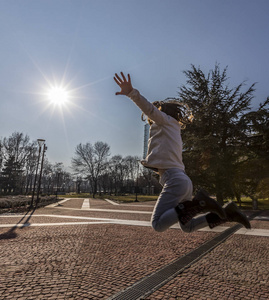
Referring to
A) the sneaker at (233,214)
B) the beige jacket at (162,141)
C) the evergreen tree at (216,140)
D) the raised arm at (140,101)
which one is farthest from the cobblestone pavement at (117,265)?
the evergreen tree at (216,140)

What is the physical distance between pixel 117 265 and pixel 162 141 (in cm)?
304

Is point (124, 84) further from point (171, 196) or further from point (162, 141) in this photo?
point (171, 196)

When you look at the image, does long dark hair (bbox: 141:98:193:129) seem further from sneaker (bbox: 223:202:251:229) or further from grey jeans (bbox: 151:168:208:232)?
sneaker (bbox: 223:202:251:229)

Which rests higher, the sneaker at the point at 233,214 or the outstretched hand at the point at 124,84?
the outstretched hand at the point at 124,84

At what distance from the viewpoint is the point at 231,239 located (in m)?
6.92

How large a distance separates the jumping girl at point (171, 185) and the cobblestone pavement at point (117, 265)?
143cm

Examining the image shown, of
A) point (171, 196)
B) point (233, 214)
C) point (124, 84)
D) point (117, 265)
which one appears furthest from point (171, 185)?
point (117, 265)

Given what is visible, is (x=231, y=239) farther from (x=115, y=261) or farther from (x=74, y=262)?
→ (x=74, y=262)

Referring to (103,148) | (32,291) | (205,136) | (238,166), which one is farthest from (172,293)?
(103,148)

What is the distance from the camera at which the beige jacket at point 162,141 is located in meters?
2.41

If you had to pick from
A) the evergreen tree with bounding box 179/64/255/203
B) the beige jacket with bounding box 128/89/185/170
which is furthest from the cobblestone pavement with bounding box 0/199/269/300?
the evergreen tree with bounding box 179/64/255/203

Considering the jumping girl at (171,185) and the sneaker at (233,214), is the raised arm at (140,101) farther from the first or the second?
the sneaker at (233,214)

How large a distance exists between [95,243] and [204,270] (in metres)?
2.94

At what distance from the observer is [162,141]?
2518 mm
